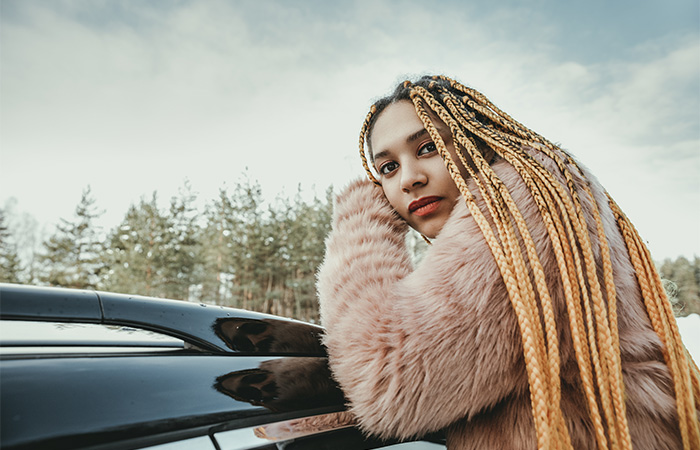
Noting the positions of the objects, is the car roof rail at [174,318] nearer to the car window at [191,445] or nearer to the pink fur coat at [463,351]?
the pink fur coat at [463,351]

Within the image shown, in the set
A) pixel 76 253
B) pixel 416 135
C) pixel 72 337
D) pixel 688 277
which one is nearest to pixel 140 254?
pixel 76 253

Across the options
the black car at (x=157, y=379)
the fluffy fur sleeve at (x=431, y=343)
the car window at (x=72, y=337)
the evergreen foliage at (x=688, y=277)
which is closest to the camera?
the black car at (x=157, y=379)

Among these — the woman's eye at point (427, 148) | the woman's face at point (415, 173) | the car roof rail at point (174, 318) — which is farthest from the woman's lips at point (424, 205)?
the car roof rail at point (174, 318)

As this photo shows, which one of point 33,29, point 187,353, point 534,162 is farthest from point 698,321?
point 33,29

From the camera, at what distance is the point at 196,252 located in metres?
23.3

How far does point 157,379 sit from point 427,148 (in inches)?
51.4

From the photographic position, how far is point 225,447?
0.61 meters

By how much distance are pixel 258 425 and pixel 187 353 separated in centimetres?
22

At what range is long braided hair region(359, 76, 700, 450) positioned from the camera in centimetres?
81

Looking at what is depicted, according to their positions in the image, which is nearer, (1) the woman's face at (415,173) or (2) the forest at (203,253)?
(1) the woman's face at (415,173)

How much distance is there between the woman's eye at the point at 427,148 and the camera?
5.00ft

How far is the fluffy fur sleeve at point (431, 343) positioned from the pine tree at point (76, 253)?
80.9 feet

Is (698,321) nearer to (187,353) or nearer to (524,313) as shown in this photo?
(524,313)

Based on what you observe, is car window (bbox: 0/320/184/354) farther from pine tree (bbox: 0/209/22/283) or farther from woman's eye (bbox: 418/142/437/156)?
pine tree (bbox: 0/209/22/283)
